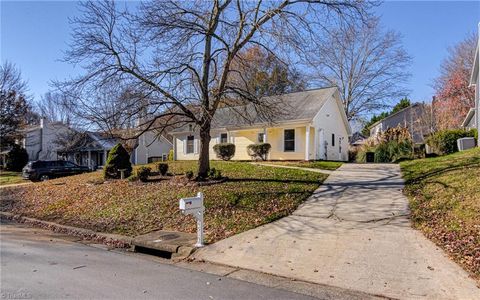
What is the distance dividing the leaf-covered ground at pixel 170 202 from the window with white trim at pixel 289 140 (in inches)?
255

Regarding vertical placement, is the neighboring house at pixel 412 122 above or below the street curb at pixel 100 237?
above

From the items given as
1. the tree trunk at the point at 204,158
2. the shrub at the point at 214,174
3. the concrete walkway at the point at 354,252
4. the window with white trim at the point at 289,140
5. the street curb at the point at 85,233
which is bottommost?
the street curb at the point at 85,233

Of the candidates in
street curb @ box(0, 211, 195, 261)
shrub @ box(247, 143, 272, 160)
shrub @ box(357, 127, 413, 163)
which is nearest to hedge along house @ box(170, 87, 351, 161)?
shrub @ box(247, 143, 272, 160)

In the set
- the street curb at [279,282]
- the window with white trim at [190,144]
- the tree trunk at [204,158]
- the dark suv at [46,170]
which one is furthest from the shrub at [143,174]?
the dark suv at [46,170]

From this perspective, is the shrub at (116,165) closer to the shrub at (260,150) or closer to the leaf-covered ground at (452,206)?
the shrub at (260,150)

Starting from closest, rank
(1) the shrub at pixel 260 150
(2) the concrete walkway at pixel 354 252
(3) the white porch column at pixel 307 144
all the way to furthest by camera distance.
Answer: (2) the concrete walkway at pixel 354 252 < (3) the white porch column at pixel 307 144 < (1) the shrub at pixel 260 150

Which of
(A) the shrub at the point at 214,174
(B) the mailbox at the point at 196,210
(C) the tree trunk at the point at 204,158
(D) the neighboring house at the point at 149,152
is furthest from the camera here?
(D) the neighboring house at the point at 149,152

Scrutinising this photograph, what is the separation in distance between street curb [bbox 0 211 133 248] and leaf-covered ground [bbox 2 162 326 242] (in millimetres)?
→ 324

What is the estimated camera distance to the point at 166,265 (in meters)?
6.63

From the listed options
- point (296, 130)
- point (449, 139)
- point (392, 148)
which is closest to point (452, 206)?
point (449, 139)

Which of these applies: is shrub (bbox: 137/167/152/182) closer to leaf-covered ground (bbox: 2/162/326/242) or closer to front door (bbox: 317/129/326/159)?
leaf-covered ground (bbox: 2/162/326/242)

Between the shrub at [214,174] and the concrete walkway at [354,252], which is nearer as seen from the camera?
the concrete walkway at [354,252]

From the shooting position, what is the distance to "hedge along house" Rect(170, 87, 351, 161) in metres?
22.5

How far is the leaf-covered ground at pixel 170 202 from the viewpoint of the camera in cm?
966
